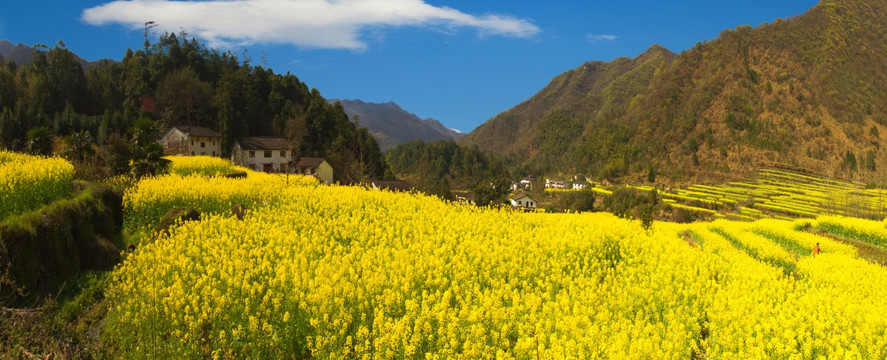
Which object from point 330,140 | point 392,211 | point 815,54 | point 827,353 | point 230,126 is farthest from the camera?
point 815,54

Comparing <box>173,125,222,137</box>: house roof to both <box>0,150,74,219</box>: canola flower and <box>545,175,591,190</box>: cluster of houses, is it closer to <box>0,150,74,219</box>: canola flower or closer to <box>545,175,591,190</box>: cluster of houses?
<box>0,150,74,219</box>: canola flower

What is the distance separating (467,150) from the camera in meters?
141

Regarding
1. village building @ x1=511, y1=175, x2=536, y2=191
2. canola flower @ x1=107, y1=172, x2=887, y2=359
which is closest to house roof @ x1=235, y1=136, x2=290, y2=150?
canola flower @ x1=107, y1=172, x2=887, y2=359

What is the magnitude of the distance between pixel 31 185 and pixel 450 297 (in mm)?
9933

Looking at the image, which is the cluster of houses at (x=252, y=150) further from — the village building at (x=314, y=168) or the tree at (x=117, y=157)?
the tree at (x=117, y=157)

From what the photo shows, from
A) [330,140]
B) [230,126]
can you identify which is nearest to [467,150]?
[330,140]

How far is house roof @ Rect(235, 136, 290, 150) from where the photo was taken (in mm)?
46706

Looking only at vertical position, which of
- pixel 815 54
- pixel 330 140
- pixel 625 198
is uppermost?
pixel 815 54

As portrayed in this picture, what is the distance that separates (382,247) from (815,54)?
167697mm

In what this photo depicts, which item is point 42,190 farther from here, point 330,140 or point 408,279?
point 330,140

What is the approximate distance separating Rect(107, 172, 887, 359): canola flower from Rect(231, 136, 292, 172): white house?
34.1 metres

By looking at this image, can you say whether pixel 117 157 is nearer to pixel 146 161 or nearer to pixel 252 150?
pixel 146 161

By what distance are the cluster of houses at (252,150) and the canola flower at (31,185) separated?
3211cm

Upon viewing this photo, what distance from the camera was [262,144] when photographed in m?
47.3
